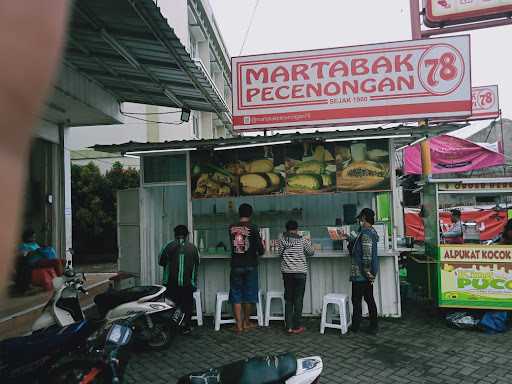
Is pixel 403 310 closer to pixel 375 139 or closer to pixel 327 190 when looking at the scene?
pixel 327 190

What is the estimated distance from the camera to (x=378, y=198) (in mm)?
7285

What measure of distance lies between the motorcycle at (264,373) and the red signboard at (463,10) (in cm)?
904

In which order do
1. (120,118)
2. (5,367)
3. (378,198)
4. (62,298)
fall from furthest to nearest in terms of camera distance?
(120,118) → (378,198) → (62,298) → (5,367)

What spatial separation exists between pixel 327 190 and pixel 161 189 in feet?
10.9

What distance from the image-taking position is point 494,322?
5.76 m

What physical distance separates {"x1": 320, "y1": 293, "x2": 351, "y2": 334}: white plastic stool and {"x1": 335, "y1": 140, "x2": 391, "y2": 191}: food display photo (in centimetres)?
173

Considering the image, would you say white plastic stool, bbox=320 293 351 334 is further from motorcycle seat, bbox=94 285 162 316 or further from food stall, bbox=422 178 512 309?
motorcycle seat, bbox=94 285 162 316

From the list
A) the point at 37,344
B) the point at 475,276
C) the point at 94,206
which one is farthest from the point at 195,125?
the point at 37,344

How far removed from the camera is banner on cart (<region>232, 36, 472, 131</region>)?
6.20 m

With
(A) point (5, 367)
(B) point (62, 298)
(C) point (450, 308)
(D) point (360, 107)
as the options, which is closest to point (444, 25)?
(D) point (360, 107)

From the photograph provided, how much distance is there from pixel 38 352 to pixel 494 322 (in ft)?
18.9

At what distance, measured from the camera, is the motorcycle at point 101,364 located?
356 cm

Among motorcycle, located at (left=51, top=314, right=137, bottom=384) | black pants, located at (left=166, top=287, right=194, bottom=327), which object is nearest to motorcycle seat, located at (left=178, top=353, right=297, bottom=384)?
motorcycle, located at (left=51, top=314, right=137, bottom=384)

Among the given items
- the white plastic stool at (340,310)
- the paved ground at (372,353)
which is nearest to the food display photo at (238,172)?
the white plastic stool at (340,310)
